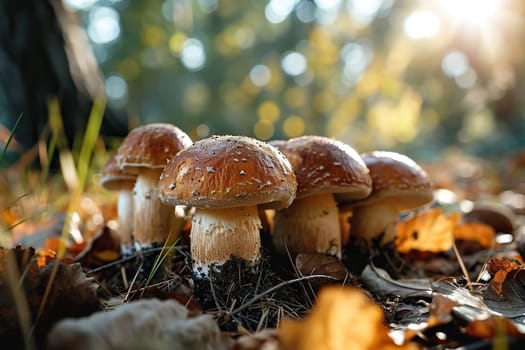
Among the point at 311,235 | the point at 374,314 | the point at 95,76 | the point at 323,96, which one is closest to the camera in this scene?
the point at 374,314

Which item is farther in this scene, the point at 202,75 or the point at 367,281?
the point at 202,75

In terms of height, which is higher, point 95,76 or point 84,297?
point 95,76

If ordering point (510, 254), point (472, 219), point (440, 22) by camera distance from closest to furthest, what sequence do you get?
point (510, 254) < point (472, 219) < point (440, 22)

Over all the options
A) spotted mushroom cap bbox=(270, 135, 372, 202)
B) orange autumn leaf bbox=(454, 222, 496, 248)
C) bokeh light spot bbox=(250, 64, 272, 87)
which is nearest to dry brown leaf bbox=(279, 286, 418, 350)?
spotted mushroom cap bbox=(270, 135, 372, 202)

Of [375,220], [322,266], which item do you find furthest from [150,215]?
[375,220]

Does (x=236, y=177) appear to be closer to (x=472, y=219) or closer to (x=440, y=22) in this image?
(x=472, y=219)

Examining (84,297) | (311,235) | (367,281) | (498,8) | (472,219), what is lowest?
(472,219)

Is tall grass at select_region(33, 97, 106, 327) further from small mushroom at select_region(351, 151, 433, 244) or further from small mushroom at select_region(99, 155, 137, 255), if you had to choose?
small mushroom at select_region(351, 151, 433, 244)

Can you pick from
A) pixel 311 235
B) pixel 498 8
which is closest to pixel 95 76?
pixel 311 235
